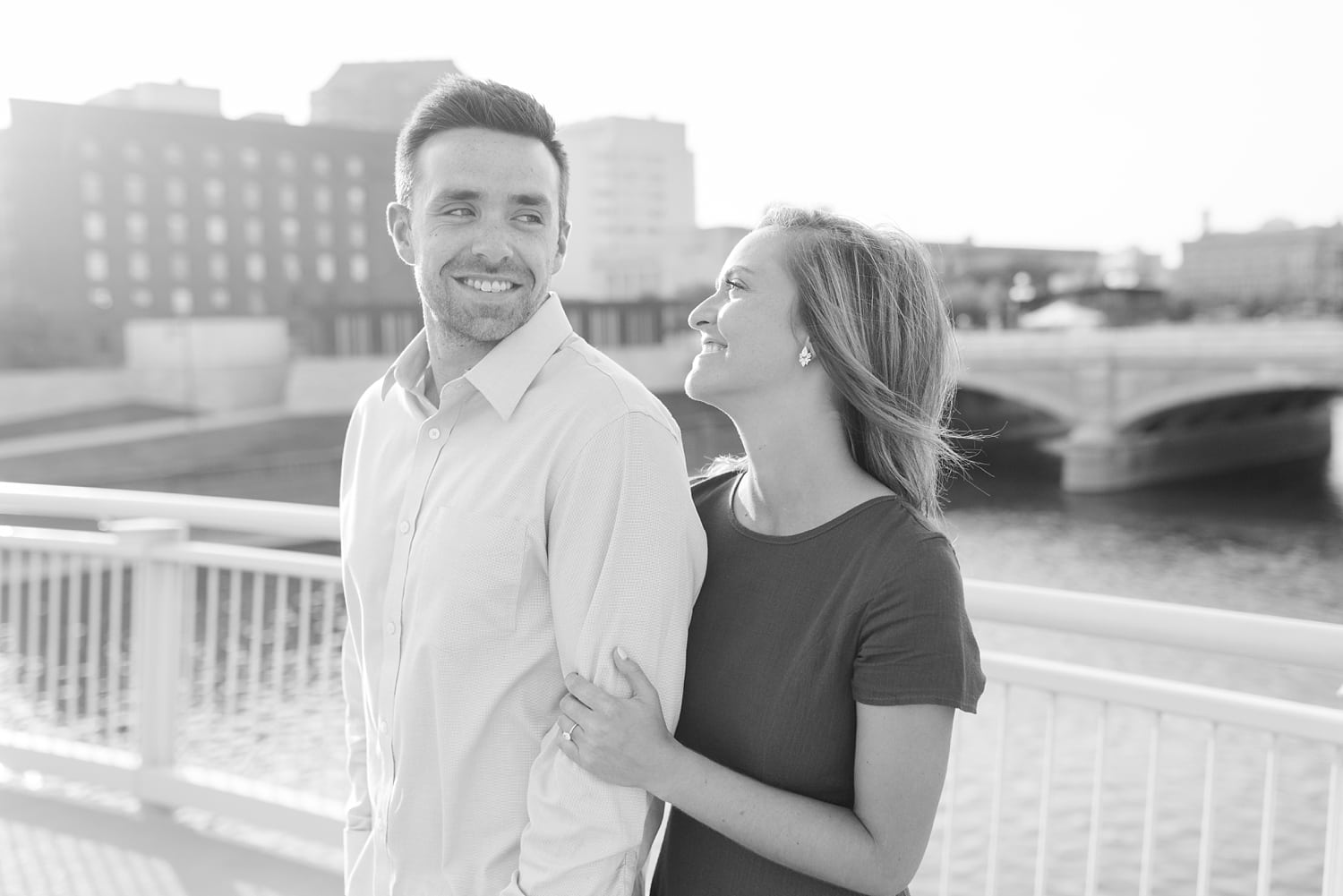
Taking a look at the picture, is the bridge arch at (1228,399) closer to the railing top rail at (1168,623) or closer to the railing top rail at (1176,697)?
the railing top rail at (1176,697)

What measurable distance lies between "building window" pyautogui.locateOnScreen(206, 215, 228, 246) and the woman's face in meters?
45.5

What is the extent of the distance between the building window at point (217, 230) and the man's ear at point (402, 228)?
45096 millimetres

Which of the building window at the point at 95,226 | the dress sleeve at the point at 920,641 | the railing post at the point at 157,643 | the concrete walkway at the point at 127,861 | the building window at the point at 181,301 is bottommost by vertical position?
the concrete walkway at the point at 127,861

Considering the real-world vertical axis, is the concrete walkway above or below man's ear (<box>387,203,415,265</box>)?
below

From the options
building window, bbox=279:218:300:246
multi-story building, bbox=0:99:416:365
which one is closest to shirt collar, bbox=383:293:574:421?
multi-story building, bbox=0:99:416:365

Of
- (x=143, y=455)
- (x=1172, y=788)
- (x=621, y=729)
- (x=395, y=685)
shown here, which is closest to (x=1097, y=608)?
(x=621, y=729)

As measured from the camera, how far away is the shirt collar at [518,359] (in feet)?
4.47

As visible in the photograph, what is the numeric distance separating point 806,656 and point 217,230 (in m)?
46.0

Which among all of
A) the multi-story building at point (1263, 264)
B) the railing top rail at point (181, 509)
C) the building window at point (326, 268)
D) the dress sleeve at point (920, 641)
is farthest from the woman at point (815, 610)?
the multi-story building at point (1263, 264)

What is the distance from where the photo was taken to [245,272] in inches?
1732

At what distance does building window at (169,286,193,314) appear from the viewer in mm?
42344

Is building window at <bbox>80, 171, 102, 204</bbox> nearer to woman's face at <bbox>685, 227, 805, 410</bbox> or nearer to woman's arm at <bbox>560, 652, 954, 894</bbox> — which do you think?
woman's face at <bbox>685, 227, 805, 410</bbox>

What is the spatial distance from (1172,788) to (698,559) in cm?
859

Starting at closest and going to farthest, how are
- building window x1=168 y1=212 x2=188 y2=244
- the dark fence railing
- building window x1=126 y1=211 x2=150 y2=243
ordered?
the dark fence railing < building window x1=126 y1=211 x2=150 y2=243 < building window x1=168 y1=212 x2=188 y2=244
